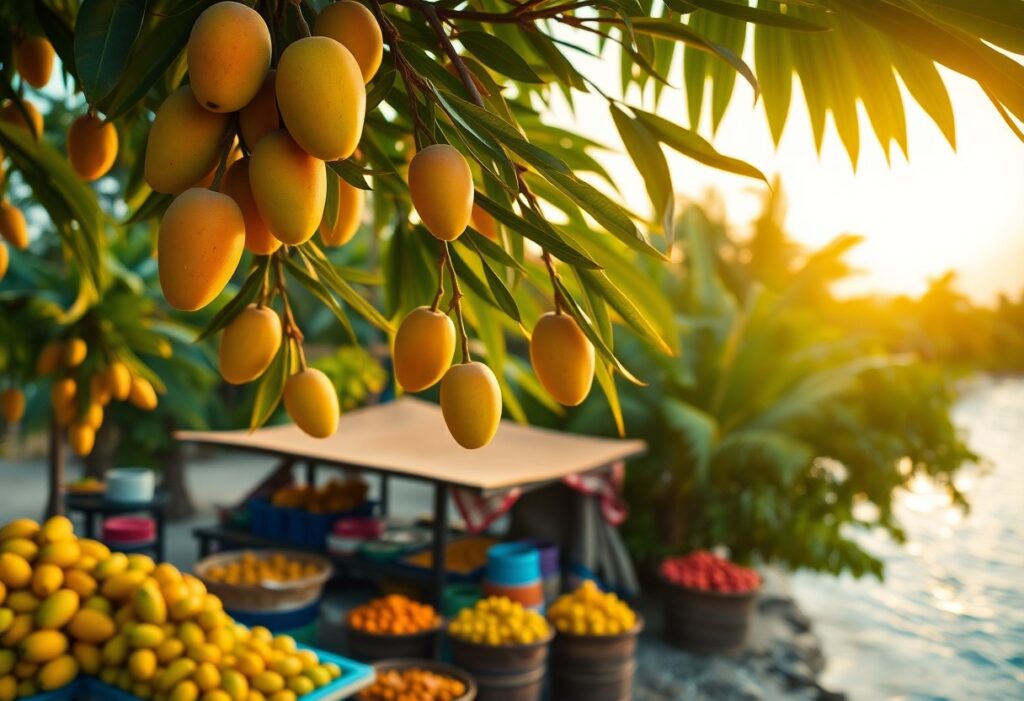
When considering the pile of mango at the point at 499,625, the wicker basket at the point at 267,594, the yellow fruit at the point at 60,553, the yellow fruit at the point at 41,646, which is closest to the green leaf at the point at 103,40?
the yellow fruit at the point at 41,646

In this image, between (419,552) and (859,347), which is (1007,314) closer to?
(859,347)

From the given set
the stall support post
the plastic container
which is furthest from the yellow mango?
the plastic container

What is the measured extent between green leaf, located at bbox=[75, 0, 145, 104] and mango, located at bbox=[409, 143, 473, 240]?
233mm

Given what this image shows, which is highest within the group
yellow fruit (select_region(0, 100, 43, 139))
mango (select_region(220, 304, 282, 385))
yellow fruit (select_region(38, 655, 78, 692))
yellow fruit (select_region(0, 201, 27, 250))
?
yellow fruit (select_region(0, 100, 43, 139))

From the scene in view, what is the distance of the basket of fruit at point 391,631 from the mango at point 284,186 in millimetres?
3768

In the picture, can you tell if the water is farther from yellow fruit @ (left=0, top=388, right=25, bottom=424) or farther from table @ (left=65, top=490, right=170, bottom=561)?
yellow fruit @ (left=0, top=388, right=25, bottom=424)

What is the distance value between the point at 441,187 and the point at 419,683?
3.26 meters

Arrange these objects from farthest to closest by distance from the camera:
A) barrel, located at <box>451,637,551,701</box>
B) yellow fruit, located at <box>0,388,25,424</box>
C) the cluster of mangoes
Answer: barrel, located at <box>451,637,551,701</box>, yellow fruit, located at <box>0,388,25,424</box>, the cluster of mangoes

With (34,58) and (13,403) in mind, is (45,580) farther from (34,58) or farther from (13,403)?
(34,58)

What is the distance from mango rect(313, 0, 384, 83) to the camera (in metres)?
0.67

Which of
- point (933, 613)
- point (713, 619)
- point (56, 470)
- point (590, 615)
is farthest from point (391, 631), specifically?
point (933, 613)

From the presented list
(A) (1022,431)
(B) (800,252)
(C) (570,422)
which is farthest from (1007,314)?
(C) (570,422)

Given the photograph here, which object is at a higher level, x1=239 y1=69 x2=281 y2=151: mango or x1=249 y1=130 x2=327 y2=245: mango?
x1=239 y1=69 x2=281 y2=151: mango

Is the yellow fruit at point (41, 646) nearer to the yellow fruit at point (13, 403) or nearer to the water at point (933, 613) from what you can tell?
the yellow fruit at point (13, 403)
